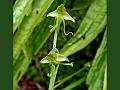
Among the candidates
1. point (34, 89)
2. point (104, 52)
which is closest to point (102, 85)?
point (104, 52)

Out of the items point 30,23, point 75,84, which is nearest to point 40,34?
point 30,23

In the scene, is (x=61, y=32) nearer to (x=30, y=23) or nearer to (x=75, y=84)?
(x=75, y=84)

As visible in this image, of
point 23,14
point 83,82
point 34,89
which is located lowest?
point 34,89

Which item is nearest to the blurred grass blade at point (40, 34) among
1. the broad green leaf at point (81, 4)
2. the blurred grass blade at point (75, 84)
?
the broad green leaf at point (81, 4)

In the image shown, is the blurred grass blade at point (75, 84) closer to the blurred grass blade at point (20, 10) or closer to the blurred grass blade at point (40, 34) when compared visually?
the blurred grass blade at point (40, 34)

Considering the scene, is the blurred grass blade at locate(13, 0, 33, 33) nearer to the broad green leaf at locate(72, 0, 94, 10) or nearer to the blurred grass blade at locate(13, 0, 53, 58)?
the blurred grass blade at locate(13, 0, 53, 58)

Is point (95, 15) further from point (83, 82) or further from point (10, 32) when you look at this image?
point (83, 82)
